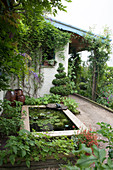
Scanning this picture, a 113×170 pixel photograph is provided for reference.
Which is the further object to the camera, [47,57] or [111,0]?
[111,0]

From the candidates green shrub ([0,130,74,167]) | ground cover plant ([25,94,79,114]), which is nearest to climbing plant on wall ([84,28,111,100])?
ground cover plant ([25,94,79,114])

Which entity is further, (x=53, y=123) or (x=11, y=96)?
(x=11, y=96)

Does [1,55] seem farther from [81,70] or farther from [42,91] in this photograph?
[81,70]

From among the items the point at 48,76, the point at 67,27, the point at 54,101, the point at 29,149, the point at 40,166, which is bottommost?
the point at 40,166

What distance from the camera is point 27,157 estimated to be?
1.77 metres

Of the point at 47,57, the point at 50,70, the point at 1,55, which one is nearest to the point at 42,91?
the point at 50,70

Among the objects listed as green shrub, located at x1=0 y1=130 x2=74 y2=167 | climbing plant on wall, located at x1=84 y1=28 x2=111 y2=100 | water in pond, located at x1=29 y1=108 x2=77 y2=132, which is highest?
climbing plant on wall, located at x1=84 y1=28 x2=111 y2=100

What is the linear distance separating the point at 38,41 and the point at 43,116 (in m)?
3.39

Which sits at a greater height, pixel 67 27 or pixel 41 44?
pixel 67 27

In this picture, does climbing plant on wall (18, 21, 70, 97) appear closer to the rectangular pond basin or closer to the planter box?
the rectangular pond basin

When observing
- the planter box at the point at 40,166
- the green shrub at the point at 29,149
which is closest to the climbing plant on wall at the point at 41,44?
the green shrub at the point at 29,149

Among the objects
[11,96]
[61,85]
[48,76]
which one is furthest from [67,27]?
[11,96]

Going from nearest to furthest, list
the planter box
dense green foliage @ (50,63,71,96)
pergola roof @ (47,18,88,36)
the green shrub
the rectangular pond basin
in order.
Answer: the green shrub < the planter box < the rectangular pond basin < dense green foliage @ (50,63,71,96) < pergola roof @ (47,18,88,36)

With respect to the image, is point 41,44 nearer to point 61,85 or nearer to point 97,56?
point 61,85
